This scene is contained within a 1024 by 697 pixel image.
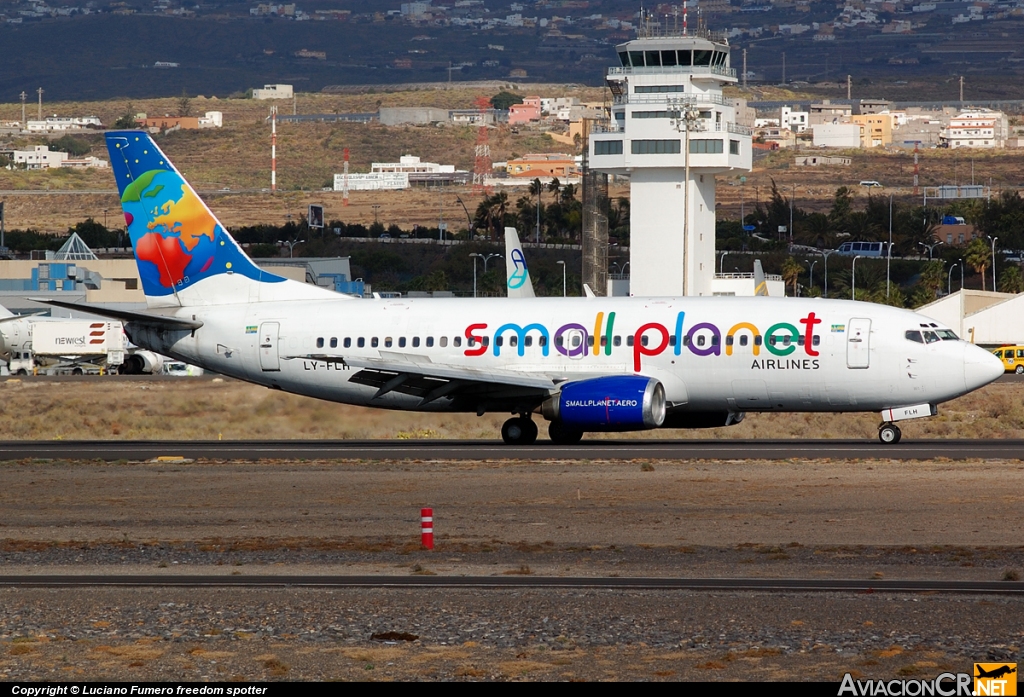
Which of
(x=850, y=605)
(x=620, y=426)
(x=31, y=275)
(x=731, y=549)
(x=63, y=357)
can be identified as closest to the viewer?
(x=850, y=605)

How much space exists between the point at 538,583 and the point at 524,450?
1793 centimetres

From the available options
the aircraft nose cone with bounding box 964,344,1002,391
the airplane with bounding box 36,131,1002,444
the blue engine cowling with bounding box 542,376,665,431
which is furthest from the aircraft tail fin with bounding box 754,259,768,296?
the blue engine cowling with bounding box 542,376,665,431

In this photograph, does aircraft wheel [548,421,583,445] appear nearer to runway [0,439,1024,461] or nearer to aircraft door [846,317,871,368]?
runway [0,439,1024,461]

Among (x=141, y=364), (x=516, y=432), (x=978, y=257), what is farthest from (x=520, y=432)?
(x=978, y=257)

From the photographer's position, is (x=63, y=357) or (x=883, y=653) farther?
(x=63, y=357)

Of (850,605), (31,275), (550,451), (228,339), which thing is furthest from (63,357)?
(850,605)

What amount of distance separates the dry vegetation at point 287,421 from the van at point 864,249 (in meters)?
140

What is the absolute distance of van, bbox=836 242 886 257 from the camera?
632 ft

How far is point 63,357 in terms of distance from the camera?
99.3 metres

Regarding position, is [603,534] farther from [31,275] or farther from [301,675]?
[31,275]

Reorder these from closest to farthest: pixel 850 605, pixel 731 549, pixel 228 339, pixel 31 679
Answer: pixel 31 679
pixel 850 605
pixel 731 549
pixel 228 339

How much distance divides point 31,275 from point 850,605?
11962 cm

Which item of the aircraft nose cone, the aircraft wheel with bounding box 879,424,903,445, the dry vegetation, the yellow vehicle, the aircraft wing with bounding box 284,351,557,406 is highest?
the aircraft nose cone

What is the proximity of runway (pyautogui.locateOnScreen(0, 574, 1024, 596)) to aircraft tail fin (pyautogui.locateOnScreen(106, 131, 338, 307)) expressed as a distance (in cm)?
2236
